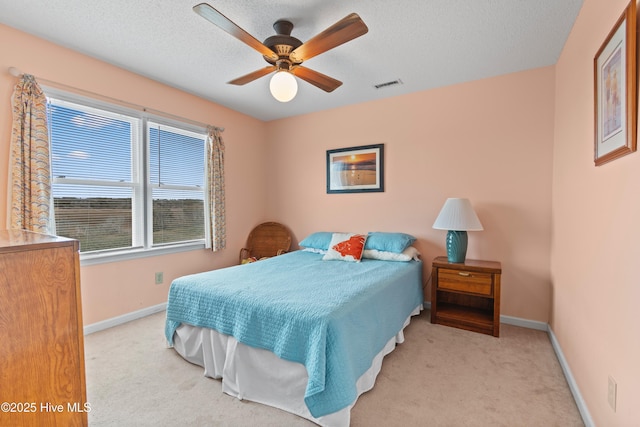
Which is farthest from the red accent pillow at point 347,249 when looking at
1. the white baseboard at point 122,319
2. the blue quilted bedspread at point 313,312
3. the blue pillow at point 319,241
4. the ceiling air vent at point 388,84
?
the white baseboard at point 122,319

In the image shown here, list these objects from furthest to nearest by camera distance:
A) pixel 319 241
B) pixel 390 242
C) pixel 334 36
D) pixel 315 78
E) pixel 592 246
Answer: pixel 319 241, pixel 390 242, pixel 315 78, pixel 334 36, pixel 592 246

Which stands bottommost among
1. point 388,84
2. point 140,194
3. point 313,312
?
point 313,312

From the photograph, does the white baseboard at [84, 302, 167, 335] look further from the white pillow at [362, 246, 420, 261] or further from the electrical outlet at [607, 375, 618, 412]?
the electrical outlet at [607, 375, 618, 412]

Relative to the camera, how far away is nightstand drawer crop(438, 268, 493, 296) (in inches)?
104

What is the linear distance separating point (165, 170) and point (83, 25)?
147 cm

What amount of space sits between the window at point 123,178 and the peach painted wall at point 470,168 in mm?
1697

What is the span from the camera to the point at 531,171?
279cm

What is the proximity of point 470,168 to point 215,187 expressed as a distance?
3.00 m

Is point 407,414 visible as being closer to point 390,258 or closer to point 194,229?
point 390,258

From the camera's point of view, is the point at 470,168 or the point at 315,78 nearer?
the point at 315,78

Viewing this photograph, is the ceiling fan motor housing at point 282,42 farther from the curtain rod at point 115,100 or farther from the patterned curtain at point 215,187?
the patterned curtain at point 215,187

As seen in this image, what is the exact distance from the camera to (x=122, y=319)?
2.88 meters

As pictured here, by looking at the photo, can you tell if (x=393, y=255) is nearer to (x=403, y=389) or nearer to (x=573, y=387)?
(x=403, y=389)

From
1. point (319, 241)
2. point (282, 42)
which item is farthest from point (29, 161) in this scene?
point (319, 241)
